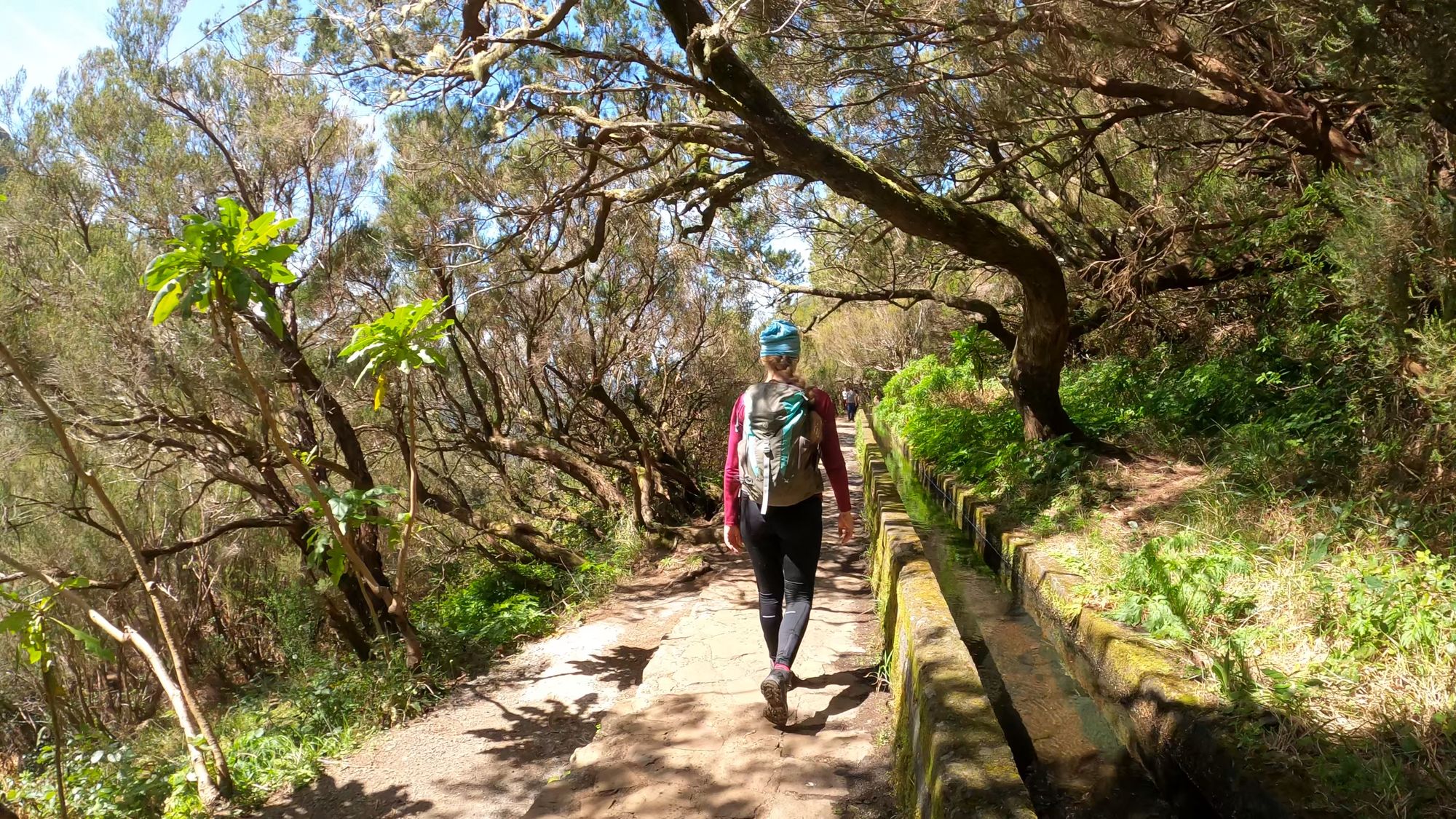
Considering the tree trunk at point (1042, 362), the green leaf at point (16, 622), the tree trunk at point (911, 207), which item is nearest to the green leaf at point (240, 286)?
the green leaf at point (16, 622)

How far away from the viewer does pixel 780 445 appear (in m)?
3.69

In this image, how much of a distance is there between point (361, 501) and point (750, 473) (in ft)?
9.32

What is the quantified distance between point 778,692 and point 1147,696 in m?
1.71

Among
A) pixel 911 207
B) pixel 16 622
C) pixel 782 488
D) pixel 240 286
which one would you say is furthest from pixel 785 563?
pixel 911 207

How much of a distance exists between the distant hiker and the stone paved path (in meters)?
0.23

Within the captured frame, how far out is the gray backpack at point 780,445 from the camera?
370cm

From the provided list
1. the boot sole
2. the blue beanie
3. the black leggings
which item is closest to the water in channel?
the boot sole

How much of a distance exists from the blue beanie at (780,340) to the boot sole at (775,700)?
1508mm

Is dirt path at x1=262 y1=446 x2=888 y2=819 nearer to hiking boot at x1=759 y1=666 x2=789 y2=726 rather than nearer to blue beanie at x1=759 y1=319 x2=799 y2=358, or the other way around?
hiking boot at x1=759 y1=666 x2=789 y2=726

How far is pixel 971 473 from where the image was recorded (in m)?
9.43

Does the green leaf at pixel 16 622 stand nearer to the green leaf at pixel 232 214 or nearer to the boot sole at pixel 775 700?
the green leaf at pixel 232 214

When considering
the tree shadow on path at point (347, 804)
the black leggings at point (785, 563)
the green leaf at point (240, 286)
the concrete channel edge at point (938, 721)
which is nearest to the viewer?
the concrete channel edge at point (938, 721)

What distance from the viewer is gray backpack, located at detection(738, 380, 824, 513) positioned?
3697mm

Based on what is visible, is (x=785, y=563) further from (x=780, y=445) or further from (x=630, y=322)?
(x=630, y=322)
